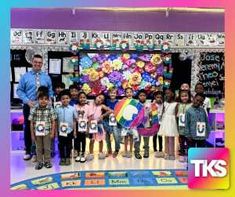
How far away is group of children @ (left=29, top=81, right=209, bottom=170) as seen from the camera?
153 centimetres

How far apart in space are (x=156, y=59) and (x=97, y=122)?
334 mm

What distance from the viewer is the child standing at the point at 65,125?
1545mm

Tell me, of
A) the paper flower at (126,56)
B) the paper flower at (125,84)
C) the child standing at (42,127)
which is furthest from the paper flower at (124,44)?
the child standing at (42,127)

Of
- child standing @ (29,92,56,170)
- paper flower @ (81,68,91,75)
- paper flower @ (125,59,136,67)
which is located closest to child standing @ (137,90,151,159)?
paper flower @ (125,59,136,67)

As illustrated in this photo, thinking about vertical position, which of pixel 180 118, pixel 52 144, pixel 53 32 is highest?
pixel 53 32

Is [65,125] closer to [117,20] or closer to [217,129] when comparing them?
[117,20]

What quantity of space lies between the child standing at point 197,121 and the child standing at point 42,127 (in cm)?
52

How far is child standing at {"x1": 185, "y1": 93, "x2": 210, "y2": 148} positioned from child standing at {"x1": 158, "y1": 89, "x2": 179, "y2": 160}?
53 mm

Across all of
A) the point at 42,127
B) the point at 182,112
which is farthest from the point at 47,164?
the point at 182,112

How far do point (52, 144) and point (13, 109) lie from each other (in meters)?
0.20

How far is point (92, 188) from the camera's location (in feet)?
4.86

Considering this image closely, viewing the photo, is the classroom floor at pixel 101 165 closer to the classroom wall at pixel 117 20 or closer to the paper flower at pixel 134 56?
the paper flower at pixel 134 56
